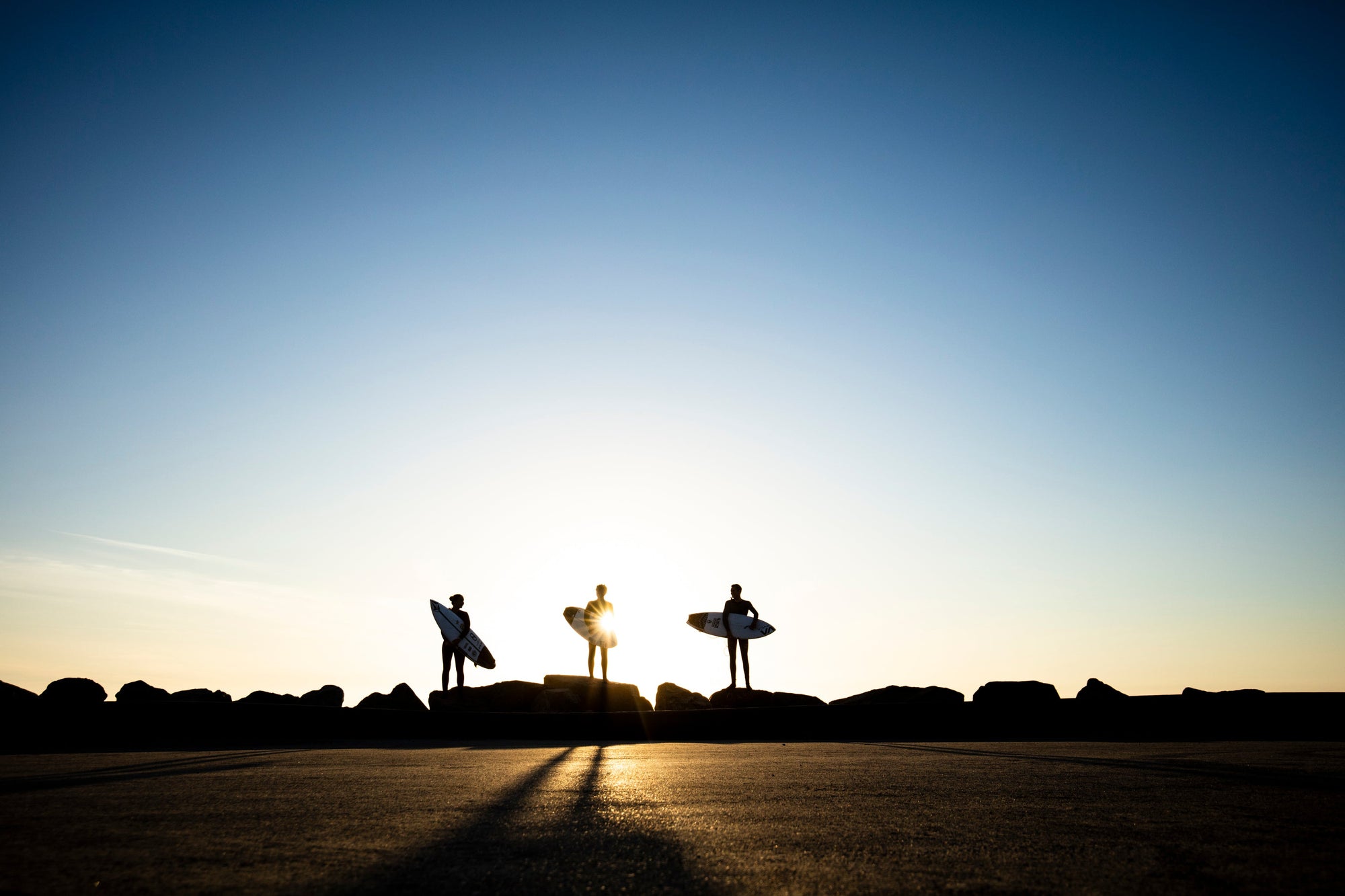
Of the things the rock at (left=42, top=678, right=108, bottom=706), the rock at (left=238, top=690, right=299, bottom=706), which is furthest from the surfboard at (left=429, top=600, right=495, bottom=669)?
the rock at (left=42, top=678, right=108, bottom=706)

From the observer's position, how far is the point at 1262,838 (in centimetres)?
260

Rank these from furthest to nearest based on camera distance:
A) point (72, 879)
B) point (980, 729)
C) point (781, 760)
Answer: point (980, 729) → point (781, 760) → point (72, 879)

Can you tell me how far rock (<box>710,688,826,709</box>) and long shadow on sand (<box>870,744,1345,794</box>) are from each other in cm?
681

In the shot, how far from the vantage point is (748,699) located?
13406 mm

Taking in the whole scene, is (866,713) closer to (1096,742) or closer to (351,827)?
(1096,742)

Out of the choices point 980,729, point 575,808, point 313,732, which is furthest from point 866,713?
point 575,808

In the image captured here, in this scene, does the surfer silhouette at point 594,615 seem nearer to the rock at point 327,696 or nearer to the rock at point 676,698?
the rock at point 676,698

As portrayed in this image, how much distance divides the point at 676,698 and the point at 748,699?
271cm

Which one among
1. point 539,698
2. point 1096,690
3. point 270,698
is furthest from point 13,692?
point 1096,690

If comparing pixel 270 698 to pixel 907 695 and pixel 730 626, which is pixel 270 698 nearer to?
pixel 730 626

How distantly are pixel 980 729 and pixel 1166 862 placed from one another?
26.5 ft

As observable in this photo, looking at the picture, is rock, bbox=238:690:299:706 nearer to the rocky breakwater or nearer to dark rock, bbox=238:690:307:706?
dark rock, bbox=238:690:307:706

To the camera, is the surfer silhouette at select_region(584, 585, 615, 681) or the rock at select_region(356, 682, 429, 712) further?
the rock at select_region(356, 682, 429, 712)

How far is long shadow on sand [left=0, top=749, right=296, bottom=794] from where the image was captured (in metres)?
3.96
